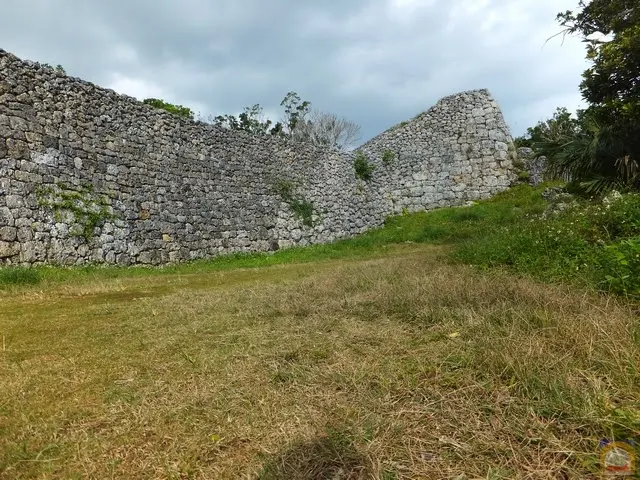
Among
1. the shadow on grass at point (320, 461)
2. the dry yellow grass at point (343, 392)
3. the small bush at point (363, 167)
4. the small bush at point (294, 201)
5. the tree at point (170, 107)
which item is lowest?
the shadow on grass at point (320, 461)

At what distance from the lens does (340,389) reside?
242cm

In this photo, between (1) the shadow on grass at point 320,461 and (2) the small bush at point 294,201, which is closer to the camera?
(1) the shadow on grass at point 320,461

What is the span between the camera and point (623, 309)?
2947 millimetres

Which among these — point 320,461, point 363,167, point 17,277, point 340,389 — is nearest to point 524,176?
point 363,167

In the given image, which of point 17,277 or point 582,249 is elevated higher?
point 17,277

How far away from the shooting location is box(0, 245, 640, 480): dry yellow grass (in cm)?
179

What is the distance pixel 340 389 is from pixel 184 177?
10.1 m

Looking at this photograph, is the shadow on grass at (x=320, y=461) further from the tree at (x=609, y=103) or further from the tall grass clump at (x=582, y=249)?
the tree at (x=609, y=103)

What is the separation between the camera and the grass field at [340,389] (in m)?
1.80

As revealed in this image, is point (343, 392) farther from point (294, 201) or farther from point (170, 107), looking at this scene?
point (170, 107)

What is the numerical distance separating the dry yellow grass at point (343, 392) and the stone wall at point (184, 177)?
5309 millimetres

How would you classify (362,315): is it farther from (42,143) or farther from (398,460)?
(42,143)

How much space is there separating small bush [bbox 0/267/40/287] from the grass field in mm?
2724

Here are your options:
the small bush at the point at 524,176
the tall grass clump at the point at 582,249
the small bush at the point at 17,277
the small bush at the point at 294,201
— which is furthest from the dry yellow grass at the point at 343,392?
the small bush at the point at 524,176
